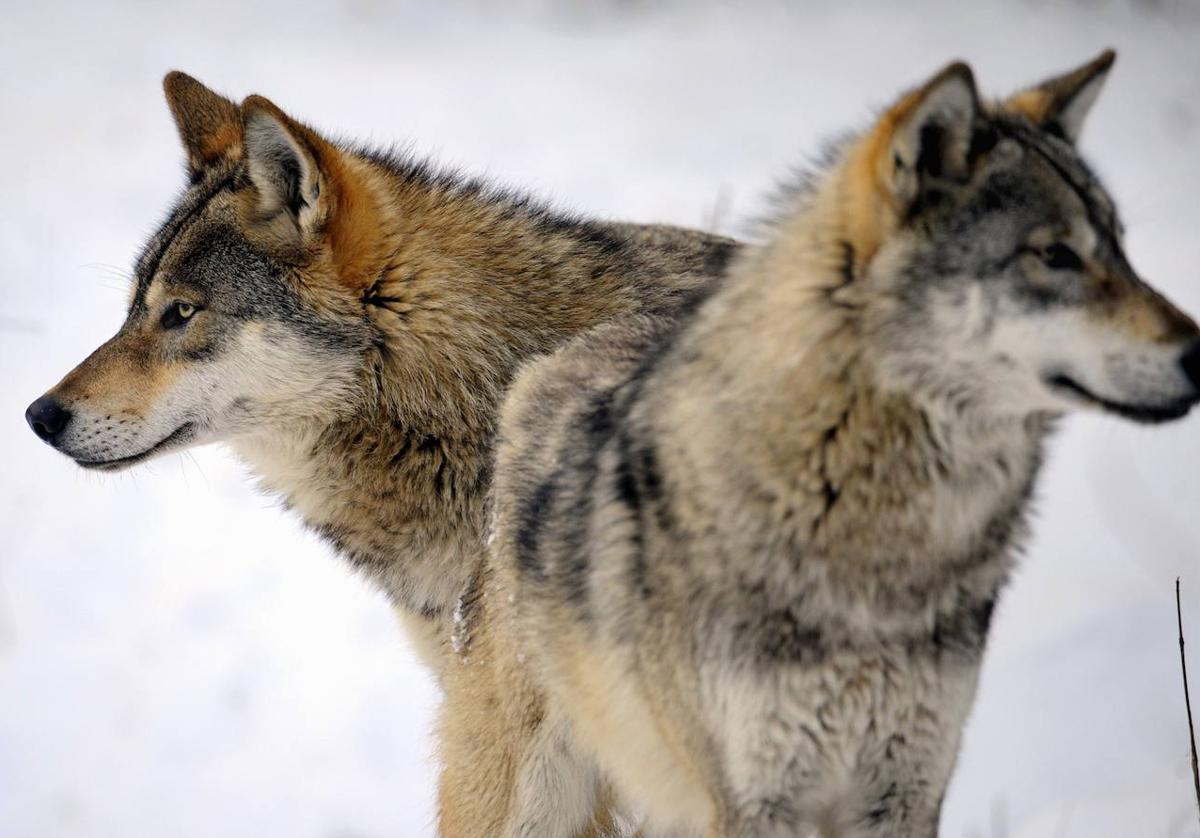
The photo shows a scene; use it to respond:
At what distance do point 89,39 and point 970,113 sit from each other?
919cm

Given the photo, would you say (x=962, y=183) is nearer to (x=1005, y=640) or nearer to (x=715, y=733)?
(x=715, y=733)

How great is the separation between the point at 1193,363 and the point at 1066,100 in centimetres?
79

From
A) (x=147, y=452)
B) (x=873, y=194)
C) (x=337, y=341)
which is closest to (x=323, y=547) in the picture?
(x=147, y=452)

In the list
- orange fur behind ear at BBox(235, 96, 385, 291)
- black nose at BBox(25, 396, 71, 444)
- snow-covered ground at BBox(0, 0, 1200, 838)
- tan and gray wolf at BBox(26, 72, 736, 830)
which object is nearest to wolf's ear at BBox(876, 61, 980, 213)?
snow-covered ground at BBox(0, 0, 1200, 838)

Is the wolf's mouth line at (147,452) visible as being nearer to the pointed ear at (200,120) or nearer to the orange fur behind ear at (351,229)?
the orange fur behind ear at (351,229)

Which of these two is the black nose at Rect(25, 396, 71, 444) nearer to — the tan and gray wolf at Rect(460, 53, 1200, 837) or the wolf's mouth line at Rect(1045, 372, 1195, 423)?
the tan and gray wolf at Rect(460, 53, 1200, 837)

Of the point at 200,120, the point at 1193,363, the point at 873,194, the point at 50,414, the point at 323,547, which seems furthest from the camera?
the point at 323,547

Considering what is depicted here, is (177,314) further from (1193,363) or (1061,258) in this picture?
(1193,363)

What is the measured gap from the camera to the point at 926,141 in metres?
2.56

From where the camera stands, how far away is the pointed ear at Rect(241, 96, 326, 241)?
4023 millimetres

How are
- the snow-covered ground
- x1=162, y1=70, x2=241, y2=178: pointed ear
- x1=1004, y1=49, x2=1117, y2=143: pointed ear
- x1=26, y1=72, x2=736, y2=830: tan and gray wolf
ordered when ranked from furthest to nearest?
the snow-covered ground < x1=162, y1=70, x2=241, y2=178: pointed ear < x1=26, y1=72, x2=736, y2=830: tan and gray wolf < x1=1004, y1=49, x2=1117, y2=143: pointed ear

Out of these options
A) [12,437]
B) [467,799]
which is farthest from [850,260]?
[12,437]

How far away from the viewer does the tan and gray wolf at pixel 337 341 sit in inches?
163

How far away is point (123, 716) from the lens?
5551mm
